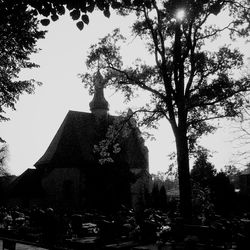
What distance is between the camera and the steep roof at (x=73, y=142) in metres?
34.8

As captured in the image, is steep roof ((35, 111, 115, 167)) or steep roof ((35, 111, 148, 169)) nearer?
steep roof ((35, 111, 148, 169))

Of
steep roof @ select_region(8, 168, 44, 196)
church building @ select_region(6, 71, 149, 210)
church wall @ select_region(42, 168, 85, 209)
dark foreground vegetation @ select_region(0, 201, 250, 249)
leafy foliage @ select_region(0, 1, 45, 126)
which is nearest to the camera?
leafy foliage @ select_region(0, 1, 45, 126)

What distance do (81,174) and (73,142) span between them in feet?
12.1

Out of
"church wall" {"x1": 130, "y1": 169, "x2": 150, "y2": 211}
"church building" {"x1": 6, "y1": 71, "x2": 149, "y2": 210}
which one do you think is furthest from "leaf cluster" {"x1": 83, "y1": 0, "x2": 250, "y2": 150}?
"church wall" {"x1": 130, "y1": 169, "x2": 150, "y2": 211}

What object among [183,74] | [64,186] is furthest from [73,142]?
[183,74]

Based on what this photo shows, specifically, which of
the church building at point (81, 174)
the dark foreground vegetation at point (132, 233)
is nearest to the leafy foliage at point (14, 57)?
the dark foreground vegetation at point (132, 233)

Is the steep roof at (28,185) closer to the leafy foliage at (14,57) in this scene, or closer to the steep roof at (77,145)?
the steep roof at (77,145)

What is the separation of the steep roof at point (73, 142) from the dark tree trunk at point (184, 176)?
15510 mm

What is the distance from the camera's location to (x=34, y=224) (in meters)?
17.9

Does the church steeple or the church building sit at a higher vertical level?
the church steeple

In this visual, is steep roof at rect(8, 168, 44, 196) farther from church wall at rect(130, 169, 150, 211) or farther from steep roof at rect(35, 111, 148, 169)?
church wall at rect(130, 169, 150, 211)

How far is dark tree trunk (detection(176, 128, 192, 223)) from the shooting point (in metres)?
16.1

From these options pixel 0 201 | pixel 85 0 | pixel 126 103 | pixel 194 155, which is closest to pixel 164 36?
pixel 126 103

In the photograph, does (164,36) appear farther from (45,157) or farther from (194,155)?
(45,157)
